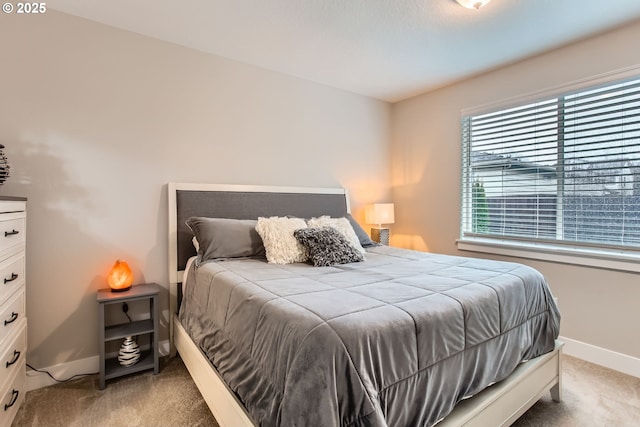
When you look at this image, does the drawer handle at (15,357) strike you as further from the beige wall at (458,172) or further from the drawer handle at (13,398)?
the beige wall at (458,172)

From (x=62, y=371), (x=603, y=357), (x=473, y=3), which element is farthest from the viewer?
(x=603, y=357)

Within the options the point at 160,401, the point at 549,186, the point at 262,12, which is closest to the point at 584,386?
the point at 549,186

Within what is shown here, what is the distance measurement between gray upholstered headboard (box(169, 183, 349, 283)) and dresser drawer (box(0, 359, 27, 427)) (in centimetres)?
99

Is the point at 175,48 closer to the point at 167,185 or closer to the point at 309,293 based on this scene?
the point at 167,185

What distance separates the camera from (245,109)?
9.73ft

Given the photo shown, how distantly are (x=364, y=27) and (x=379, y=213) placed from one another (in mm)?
1917

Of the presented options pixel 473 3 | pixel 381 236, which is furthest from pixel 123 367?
pixel 473 3

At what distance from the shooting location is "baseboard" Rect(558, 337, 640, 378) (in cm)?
228

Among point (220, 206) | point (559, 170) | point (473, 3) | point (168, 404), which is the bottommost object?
point (168, 404)

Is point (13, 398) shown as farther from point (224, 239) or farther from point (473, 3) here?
point (473, 3)

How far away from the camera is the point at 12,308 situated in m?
1.73

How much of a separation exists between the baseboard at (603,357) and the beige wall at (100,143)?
2916 millimetres

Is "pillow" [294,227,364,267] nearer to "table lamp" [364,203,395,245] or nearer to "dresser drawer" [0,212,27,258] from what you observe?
"table lamp" [364,203,395,245]

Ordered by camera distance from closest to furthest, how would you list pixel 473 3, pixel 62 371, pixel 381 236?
1. pixel 473 3
2. pixel 62 371
3. pixel 381 236
